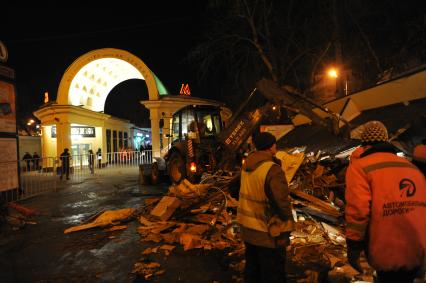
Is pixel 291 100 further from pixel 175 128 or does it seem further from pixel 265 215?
pixel 175 128

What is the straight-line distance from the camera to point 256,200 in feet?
10.1

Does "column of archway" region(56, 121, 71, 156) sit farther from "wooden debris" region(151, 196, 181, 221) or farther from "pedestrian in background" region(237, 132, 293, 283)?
"pedestrian in background" region(237, 132, 293, 283)

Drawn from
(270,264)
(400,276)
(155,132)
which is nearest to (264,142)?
(270,264)

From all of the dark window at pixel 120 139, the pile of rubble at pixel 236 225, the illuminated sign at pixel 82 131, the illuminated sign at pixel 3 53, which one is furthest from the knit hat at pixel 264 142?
the dark window at pixel 120 139

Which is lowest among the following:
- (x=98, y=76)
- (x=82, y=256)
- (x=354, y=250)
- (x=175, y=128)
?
(x=82, y=256)

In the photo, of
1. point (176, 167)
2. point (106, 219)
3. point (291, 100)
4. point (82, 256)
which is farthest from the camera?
point (176, 167)

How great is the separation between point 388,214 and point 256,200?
1.15 metres

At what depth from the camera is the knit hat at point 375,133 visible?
8.36ft

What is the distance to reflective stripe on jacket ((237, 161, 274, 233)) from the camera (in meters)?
3.04

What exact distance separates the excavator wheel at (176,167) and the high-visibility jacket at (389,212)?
28.7ft

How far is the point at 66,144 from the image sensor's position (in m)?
19.7

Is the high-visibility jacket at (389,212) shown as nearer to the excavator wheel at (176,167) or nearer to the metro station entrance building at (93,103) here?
the excavator wheel at (176,167)

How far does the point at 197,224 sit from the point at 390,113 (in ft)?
20.8

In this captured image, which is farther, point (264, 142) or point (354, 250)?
point (264, 142)
